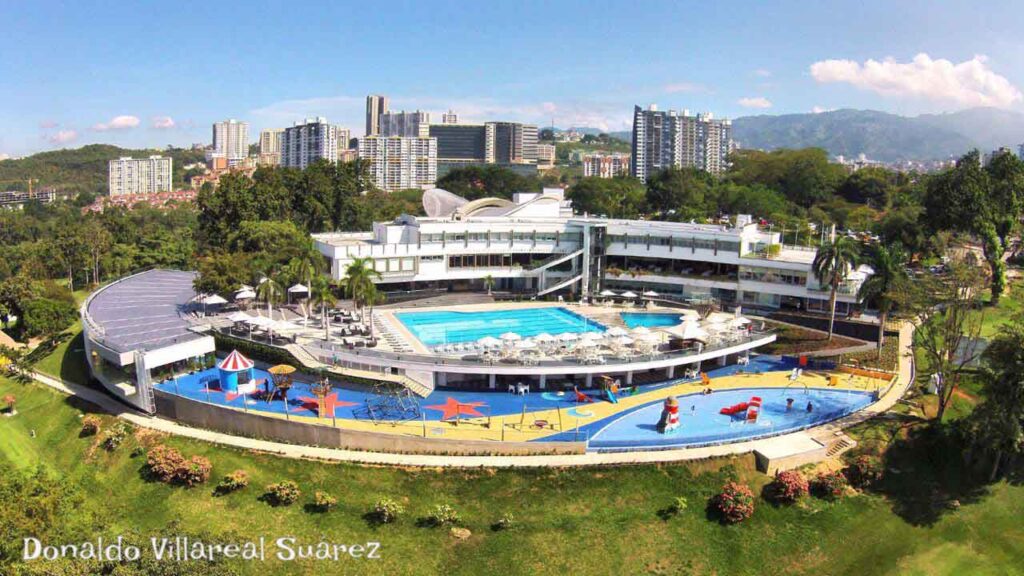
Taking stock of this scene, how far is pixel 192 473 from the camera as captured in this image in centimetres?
3016

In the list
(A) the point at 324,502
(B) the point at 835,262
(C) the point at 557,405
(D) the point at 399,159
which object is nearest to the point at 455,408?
(C) the point at 557,405

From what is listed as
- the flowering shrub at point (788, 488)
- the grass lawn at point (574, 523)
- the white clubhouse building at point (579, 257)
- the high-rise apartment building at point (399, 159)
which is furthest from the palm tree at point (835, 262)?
the high-rise apartment building at point (399, 159)

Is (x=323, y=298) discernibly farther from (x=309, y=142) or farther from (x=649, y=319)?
(x=309, y=142)

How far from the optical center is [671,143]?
197 metres

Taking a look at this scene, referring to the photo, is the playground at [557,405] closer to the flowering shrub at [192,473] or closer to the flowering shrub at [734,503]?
the flowering shrub at [734,503]

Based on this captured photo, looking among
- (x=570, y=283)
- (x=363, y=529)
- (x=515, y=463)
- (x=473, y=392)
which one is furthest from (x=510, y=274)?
(x=363, y=529)

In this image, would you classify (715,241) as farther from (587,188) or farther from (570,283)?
(587,188)

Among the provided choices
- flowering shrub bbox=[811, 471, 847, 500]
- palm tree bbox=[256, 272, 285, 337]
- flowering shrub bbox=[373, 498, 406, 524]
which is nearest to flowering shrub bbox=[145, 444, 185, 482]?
flowering shrub bbox=[373, 498, 406, 524]

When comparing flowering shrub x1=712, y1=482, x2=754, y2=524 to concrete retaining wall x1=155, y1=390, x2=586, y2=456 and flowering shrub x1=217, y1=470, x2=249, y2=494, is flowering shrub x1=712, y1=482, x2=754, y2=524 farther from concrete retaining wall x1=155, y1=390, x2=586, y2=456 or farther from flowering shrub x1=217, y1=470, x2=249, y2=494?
flowering shrub x1=217, y1=470, x2=249, y2=494

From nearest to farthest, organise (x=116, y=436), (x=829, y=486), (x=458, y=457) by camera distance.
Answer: (x=829, y=486) → (x=458, y=457) → (x=116, y=436)

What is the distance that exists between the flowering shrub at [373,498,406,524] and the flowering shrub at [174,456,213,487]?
7.96 meters

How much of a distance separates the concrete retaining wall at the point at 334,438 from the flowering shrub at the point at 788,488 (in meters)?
8.00

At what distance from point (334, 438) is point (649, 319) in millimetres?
26910

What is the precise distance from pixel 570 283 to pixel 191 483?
35.4 metres
